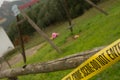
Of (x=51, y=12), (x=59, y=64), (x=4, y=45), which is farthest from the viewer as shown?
(x=4, y=45)

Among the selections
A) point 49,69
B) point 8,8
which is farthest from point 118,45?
point 8,8

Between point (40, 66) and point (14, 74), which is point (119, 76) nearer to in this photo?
point (40, 66)

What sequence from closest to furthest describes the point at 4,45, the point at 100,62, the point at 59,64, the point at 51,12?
the point at 100,62, the point at 59,64, the point at 51,12, the point at 4,45

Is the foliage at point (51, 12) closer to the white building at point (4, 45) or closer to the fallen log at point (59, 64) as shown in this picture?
the white building at point (4, 45)

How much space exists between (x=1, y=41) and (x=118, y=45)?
1853 centimetres

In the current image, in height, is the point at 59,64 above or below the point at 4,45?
above

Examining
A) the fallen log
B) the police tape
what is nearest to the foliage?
the fallen log

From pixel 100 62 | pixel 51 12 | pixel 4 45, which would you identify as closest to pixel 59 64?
pixel 100 62

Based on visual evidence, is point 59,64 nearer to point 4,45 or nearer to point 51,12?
point 51,12

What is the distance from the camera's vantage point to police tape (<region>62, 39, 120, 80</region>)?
438 centimetres

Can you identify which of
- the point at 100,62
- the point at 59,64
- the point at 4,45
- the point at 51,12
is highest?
the point at 100,62

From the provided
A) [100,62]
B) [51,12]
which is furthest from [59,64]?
[51,12]

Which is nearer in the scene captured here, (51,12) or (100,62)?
(100,62)

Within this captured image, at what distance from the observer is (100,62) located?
4.58 metres
